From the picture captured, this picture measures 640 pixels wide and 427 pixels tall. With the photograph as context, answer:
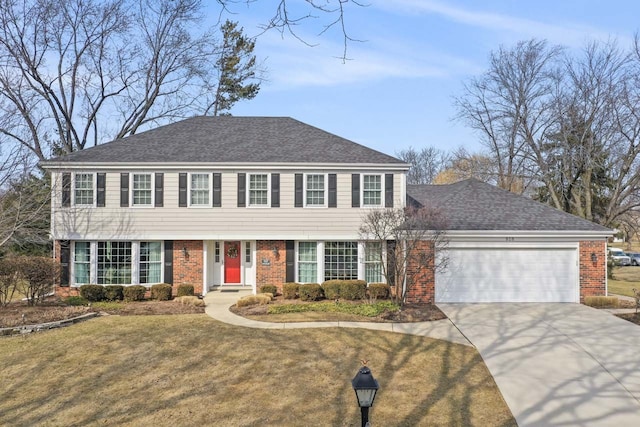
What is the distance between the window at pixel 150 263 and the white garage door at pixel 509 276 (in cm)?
1070

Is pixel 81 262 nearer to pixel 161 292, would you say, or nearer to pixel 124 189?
pixel 124 189

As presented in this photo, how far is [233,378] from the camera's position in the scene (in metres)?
8.59

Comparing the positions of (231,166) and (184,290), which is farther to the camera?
(231,166)

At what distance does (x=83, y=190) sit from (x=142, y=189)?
2253mm

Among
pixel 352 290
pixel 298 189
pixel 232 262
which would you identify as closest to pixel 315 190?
pixel 298 189

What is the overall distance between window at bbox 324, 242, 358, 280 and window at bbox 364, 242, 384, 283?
0.40m

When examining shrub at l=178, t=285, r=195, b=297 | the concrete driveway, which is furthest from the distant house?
the concrete driveway

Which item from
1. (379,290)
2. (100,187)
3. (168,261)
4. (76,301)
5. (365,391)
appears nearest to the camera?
(365,391)

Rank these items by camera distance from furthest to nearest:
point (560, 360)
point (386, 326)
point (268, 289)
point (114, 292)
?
point (268, 289) → point (114, 292) → point (386, 326) → point (560, 360)

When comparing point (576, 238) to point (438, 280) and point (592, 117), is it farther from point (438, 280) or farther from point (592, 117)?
point (592, 117)

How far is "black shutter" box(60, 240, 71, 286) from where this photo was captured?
16641 millimetres

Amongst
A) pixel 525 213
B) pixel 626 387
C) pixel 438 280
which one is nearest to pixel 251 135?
pixel 438 280

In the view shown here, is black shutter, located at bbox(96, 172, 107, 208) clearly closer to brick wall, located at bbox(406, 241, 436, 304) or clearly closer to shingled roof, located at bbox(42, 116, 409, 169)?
shingled roof, located at bbox(42, 116, 409, 169)

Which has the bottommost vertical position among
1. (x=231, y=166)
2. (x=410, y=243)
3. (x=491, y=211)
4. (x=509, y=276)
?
(x=509, y=276)
